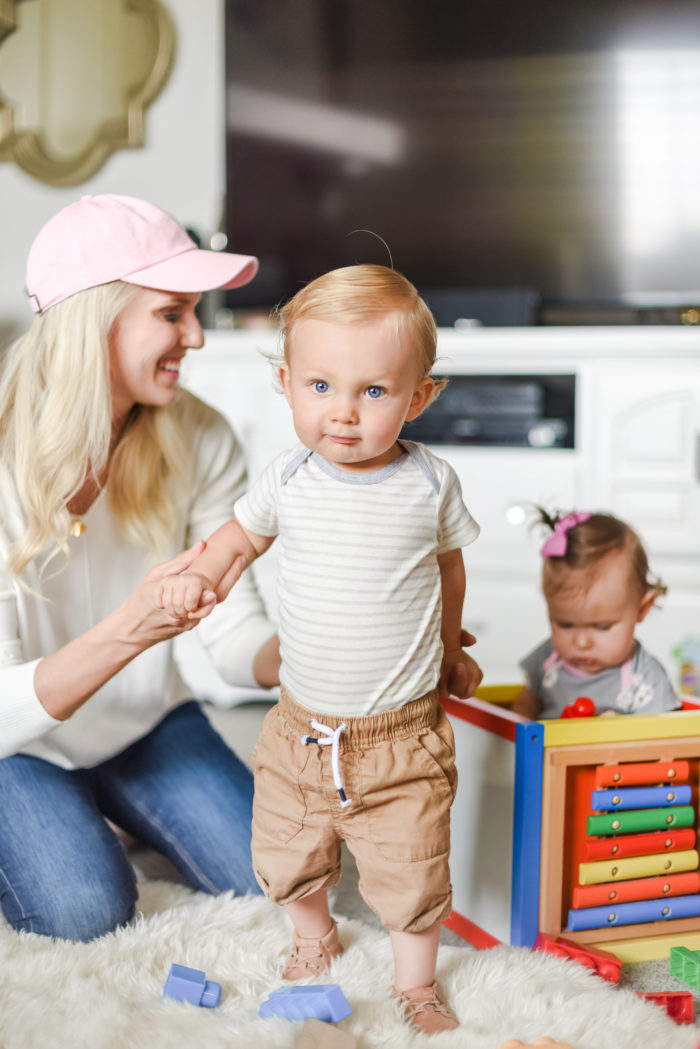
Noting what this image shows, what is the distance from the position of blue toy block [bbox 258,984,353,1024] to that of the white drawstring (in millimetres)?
164

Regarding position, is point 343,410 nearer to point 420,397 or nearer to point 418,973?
point 420,397

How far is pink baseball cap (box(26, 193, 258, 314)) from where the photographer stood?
1.15 m

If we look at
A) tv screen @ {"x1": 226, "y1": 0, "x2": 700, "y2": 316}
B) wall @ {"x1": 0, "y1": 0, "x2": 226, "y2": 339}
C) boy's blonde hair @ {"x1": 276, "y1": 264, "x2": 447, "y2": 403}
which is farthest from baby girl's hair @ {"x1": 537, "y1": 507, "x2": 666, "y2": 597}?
wall @ {"x1": 0, "y1": 0, "x2": 226, "y2": 339}

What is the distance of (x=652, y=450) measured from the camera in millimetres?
2141

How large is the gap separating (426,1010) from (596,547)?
0.60 meters

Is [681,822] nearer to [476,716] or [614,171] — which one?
[476,716]

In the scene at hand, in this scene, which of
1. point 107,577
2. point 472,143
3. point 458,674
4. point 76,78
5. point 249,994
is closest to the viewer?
point 249,994

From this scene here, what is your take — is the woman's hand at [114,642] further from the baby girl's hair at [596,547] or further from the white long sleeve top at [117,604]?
the baby girl's hair at [596,547]

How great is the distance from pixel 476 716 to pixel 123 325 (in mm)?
594

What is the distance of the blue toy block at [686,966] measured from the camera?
1035mm

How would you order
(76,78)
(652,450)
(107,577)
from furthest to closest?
(76,78) → (652,450) → (107,577)

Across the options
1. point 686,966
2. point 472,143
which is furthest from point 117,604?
point 472,143

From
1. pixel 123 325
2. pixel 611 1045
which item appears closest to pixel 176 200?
pixel 123 325

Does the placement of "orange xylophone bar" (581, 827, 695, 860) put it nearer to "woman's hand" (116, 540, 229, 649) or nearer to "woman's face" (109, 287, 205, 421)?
"woman's hand" (116, 540, 229, 649)
